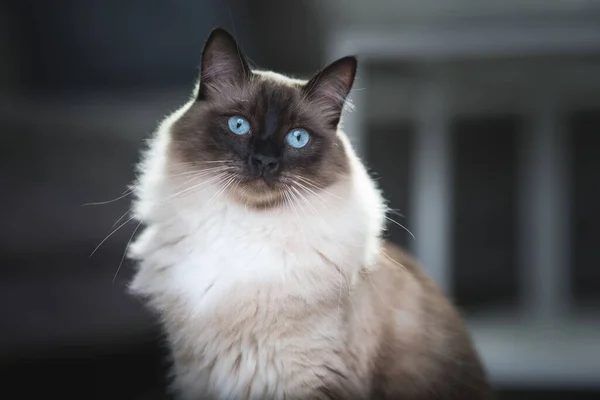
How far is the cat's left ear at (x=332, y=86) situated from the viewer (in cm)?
126

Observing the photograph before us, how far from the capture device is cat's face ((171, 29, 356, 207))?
1.20m

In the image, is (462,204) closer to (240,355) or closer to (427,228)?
(427,228)

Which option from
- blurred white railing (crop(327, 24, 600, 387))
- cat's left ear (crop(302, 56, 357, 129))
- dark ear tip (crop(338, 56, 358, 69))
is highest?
dark ear tip (crop(338, 56, 358, 69))

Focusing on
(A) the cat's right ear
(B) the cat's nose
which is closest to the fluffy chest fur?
(B) the cat's nose

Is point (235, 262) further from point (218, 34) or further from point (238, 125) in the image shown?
point (218, 34)

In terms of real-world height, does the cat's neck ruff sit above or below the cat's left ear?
below

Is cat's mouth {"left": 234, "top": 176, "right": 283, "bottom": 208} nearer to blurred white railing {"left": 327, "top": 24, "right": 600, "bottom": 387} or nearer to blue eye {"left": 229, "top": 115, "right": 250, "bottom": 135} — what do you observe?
blue eye {"left": 229, "top": 115, "right": 250, "bottom": 135}

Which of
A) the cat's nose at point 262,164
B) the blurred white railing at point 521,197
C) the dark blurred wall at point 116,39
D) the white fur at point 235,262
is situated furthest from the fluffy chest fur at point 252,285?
the blurred white railing at point 521,197

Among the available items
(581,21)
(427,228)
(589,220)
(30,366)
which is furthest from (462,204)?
(30,366)

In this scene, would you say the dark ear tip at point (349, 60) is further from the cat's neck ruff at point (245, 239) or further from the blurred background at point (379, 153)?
the cat's neck ruff at point (245, 239)

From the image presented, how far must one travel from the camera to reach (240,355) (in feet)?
3.88

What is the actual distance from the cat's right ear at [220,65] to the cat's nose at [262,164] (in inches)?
7.1

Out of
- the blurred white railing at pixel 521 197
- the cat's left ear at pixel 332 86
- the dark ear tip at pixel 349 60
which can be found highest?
the dark ear tip at pixel 349 60

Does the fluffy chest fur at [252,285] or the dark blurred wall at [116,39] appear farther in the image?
the dark blurred wall at [116,39]
